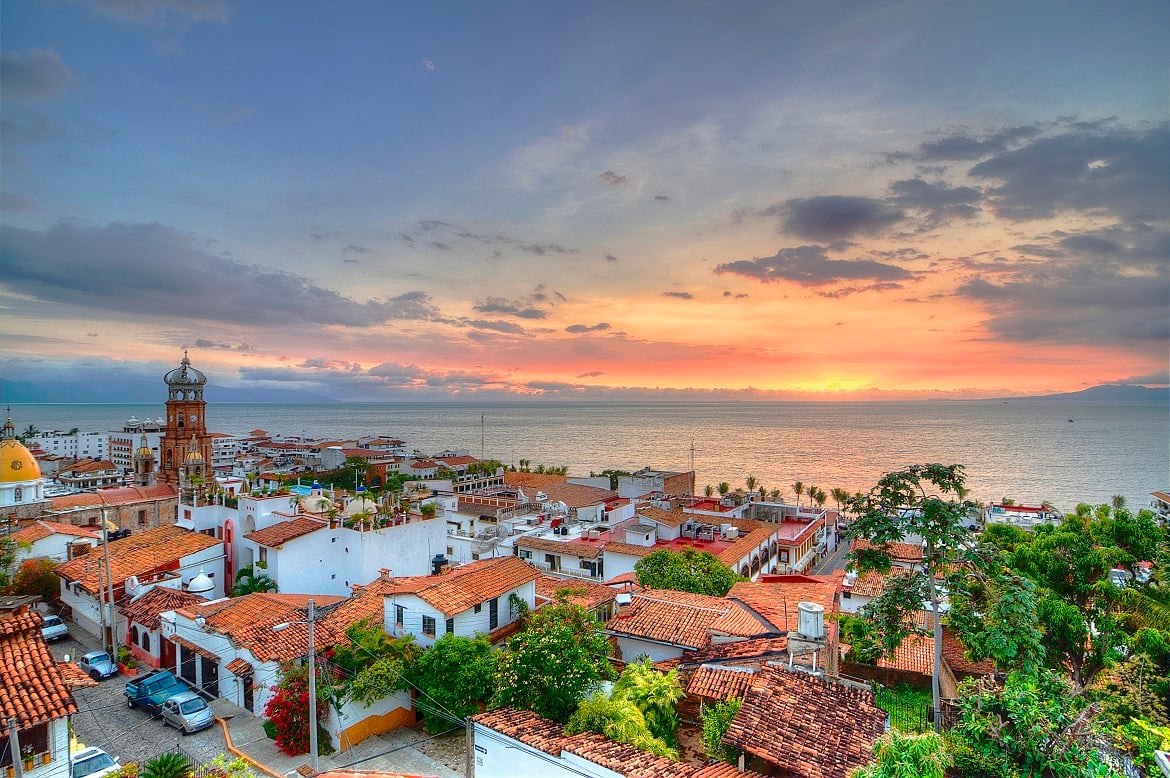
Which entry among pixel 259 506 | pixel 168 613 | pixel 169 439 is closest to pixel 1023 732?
pixel 168 613

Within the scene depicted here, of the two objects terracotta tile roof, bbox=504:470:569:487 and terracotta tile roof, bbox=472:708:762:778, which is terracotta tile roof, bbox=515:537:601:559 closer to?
terracotta tile roof, bbox=472:708:762:778

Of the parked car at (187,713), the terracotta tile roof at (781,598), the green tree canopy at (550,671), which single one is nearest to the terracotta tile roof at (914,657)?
the terracotta tile roof at (781,598)

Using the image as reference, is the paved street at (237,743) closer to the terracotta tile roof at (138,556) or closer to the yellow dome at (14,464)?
the terracotta tile roof at (138,556)

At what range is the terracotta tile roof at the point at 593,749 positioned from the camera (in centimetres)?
1075

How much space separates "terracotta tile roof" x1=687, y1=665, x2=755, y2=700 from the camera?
46.8ft

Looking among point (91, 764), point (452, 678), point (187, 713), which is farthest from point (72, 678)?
point (452, 678)

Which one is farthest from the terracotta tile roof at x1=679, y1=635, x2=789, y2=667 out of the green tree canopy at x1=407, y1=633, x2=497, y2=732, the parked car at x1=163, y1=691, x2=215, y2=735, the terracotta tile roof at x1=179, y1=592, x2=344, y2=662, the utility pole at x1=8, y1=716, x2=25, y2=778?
the parked car at x1=163, y1=691, x2=215, y2=735

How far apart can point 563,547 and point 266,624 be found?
1828cm

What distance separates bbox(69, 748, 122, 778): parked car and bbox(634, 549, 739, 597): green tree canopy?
18.3 m

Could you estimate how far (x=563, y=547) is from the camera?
115 feet

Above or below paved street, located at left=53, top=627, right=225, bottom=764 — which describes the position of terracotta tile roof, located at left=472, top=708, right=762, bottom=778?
above

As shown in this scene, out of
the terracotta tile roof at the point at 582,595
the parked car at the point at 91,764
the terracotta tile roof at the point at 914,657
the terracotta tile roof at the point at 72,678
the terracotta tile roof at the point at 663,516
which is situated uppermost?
the terracotta tile roof at the point at 72,678

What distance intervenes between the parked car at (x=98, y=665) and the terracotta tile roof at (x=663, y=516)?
96.1ft

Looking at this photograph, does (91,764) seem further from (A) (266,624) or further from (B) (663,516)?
(B) (663,516)
